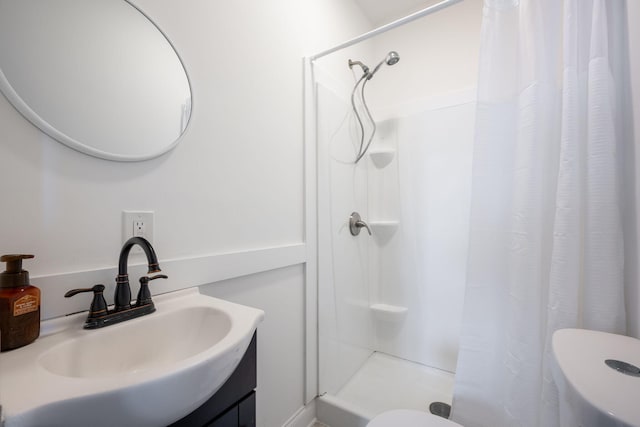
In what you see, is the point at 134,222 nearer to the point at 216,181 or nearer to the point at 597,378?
the point at 216,181

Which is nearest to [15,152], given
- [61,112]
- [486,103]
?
[61,112]

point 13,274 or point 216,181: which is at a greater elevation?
point 216,181

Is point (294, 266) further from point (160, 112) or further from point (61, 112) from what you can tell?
point (61, 112)

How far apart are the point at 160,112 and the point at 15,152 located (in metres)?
0.33

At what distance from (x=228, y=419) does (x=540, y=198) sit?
1104mm

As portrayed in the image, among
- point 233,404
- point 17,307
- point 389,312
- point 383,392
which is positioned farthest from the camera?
point 389,312

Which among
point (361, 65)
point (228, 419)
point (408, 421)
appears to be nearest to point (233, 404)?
point (228, 419)

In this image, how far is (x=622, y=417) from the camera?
0.42 metres

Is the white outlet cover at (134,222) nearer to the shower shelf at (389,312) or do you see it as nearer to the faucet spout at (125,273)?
the faucet spout at (125,273)

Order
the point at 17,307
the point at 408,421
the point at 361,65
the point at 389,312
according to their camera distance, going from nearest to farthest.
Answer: the point at 17,307, the point at 408,421, the point at 361,65, the point at 389,312

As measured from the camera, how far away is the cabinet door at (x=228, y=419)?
0.55 m

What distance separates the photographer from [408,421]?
0.88 m

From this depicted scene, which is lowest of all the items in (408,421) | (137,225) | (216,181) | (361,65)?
(408,421)

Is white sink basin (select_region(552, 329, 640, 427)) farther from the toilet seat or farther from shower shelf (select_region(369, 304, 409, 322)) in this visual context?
shower shelf (select_region(369, 304, 409, 322))
